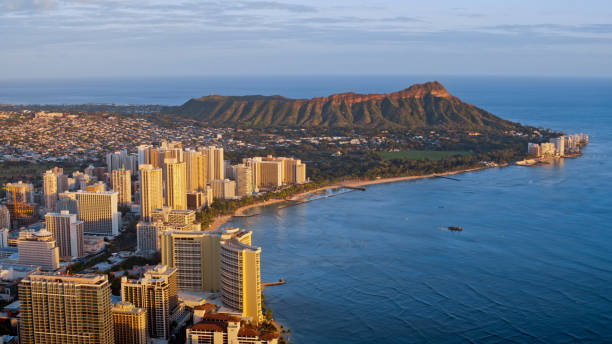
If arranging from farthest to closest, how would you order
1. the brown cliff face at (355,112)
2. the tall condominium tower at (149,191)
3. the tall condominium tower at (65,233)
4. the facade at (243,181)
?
the brown cliff face at (355,112)
the facade at (243,181)
the tall condominium tower at (149,191)
the tall condominium tower at (65,233)

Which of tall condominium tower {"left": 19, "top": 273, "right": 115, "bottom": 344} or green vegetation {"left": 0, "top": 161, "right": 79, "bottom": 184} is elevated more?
green vegetation {"left": 0, "top": 161, "right": 79, "bottom": 184}

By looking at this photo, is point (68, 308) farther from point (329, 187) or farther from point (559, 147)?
point (559, 147)

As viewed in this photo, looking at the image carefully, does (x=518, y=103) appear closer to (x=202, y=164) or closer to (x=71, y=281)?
(x=202, y=164)

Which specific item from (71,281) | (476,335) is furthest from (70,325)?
(476,335)

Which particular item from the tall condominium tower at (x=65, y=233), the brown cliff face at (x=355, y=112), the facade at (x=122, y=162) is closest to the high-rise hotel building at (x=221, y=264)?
the tall condominium tower at (x=65, y=233)

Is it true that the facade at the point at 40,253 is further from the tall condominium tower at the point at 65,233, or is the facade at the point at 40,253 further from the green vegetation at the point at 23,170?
the green vegetation at the point at 23,170

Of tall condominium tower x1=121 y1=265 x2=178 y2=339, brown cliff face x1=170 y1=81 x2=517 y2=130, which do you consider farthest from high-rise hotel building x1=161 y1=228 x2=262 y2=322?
brown cliff face x1=170 y1=81 x2=517 y2=130

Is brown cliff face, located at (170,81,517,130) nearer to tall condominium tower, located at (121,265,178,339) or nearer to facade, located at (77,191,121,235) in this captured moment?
facade, located at (77,191,121,235)
